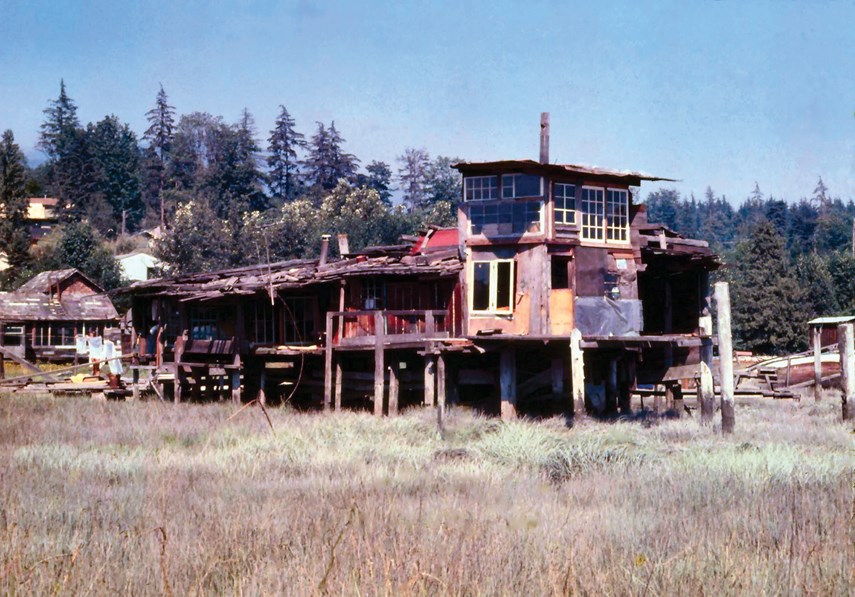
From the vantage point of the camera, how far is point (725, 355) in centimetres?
2162

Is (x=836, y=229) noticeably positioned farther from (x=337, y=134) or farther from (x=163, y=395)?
(x=163, y=395)

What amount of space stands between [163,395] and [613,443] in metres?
19.0

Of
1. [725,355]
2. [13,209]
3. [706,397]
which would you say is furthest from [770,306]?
[13,209]

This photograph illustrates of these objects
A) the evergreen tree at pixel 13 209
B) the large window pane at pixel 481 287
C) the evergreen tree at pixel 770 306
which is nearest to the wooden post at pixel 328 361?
the large window pane at pixel 481 287

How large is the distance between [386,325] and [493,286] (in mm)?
3618

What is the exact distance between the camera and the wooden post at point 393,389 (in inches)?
1014

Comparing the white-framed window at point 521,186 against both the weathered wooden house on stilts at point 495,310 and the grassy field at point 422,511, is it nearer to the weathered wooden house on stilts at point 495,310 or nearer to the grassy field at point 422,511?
the weathered wooden house on stilts at point 495,310

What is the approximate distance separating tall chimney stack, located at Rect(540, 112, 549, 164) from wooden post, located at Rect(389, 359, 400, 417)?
7.20 meters

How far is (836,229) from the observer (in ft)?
328

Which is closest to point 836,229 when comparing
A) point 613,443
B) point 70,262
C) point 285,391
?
point 70,262

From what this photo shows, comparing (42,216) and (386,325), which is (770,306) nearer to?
(386,325)

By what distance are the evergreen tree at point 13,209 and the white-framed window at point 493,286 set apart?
1919 inches

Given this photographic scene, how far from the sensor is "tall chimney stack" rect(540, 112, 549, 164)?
26309 mm

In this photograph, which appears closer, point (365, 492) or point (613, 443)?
point (365, 492)
